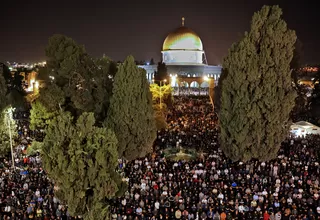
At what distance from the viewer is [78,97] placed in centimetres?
2728

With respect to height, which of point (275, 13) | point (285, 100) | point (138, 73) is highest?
point (275, 13)

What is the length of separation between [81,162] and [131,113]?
1139 cm

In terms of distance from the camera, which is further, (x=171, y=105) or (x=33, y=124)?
(x=171, y=105)

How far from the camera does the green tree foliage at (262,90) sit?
22719mm

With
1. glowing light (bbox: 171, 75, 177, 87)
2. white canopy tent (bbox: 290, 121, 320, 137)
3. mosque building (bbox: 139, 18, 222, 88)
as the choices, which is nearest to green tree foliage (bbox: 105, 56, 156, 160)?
white canopy tent (bbox: 290, 121, 320, 137)

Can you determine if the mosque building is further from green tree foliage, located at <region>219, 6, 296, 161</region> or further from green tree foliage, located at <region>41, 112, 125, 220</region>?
green tree foliage, located at <region>41, 112, 125, 220</region>

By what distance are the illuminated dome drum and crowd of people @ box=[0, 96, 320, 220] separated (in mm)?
55995

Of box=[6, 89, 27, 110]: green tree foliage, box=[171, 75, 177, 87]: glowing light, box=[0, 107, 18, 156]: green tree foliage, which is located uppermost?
box=[171, 75, 177, 87]: glowing light

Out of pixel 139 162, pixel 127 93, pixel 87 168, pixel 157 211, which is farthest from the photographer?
pixel 127 93

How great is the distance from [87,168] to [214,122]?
22.6 m

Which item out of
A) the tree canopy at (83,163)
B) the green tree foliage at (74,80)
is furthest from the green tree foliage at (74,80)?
the tree canopy at (83,163)

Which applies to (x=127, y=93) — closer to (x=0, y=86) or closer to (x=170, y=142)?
(x=170, y=142)

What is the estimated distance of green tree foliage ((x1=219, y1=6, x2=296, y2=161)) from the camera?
22719 mm

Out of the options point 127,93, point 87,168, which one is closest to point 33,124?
point 127,93
